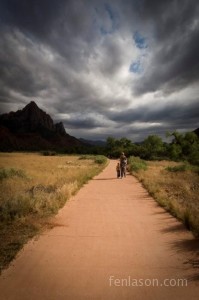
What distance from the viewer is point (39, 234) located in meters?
7.04

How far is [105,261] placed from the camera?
17.7 ft

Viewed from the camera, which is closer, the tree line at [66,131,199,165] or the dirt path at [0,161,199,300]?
the dirt path at [0,161,199,300]

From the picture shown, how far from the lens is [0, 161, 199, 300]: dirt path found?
14.1 feet

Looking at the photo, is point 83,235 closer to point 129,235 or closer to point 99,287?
point 129,235

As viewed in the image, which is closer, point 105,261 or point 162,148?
point 105,261

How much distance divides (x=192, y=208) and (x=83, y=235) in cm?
460

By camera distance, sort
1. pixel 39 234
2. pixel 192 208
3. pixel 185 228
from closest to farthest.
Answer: pixel 39 234
pixel 185 228
pixel 192 208

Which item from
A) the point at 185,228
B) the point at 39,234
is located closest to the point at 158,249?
the point at 185,228

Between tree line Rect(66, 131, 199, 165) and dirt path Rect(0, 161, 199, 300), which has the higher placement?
tree line Rect(66, 131, 199, 165)

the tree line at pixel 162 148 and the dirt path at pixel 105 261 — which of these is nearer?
the dirt path at pixel 105 261

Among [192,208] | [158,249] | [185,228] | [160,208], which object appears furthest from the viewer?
[160,208]

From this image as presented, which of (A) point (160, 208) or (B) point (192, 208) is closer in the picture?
(B) point (192, 208)

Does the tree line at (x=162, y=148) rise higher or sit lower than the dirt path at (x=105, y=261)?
higher

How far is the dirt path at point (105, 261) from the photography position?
429cm
